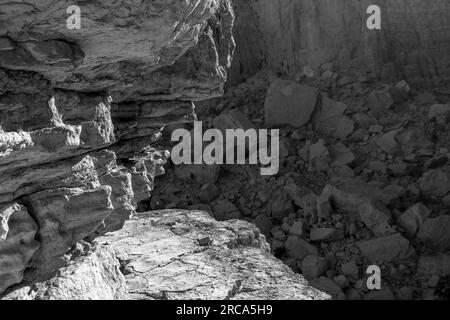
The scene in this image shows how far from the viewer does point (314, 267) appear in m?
9.30

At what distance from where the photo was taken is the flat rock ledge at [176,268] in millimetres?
6004

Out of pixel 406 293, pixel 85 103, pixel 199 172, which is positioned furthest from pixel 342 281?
pixel 85 103

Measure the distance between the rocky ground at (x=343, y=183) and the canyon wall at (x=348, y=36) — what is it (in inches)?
15.6

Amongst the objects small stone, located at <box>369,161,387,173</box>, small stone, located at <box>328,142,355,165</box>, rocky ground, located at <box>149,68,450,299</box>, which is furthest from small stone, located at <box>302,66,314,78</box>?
small stone, located at <box>369,161,387,173</box>

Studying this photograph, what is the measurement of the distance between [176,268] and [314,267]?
2755 millimetres

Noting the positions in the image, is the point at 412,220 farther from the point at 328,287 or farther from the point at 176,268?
the point at 176,268

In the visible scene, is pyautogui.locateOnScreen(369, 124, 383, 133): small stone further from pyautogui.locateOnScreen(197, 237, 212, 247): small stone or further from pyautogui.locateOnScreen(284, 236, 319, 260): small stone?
pyautogui.locateOnScreen(197, 237, 212, 247): small stone

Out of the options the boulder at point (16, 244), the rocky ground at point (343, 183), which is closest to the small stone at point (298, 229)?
the rocky ground at point (343, 183)

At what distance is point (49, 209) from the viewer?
528cm

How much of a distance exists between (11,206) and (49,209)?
0.38 meters

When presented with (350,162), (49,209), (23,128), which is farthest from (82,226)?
(350,162)

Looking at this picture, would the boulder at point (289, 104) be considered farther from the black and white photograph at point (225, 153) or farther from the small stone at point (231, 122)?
the small stone at point (231, 122)

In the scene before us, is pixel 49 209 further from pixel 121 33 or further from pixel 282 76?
pixel 282 76

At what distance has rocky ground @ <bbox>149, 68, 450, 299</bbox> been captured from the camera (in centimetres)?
948
